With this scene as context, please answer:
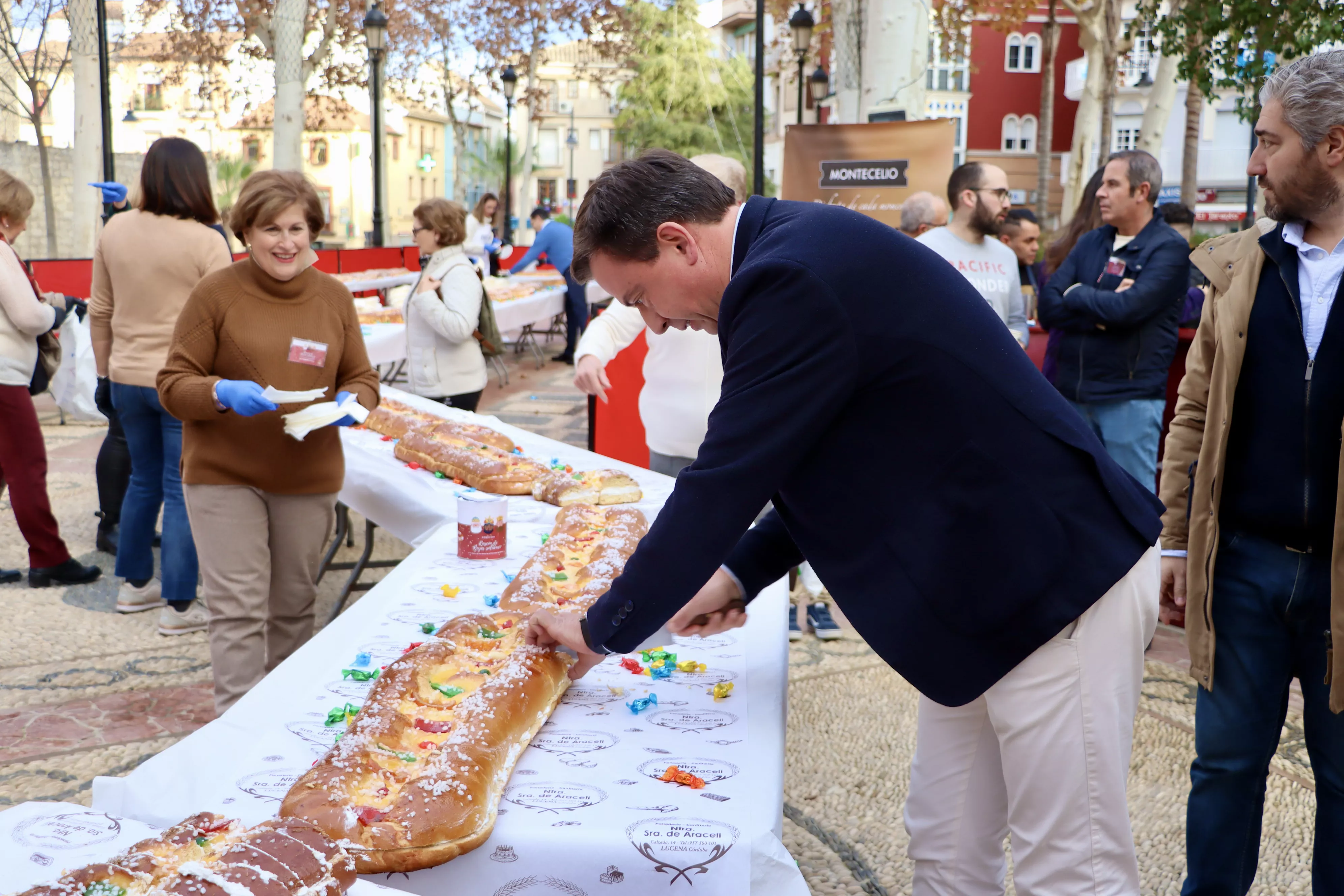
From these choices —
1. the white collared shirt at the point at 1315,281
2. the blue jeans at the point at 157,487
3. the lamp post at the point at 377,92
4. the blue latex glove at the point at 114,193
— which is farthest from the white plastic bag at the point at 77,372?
the lamp post at the point at 377,92

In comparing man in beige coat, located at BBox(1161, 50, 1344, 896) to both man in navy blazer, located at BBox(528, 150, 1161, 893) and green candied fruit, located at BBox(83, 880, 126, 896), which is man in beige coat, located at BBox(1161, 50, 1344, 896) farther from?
green candied fruit, located at BBox(83, 880, 126, 896)

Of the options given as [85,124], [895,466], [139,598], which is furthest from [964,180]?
[85,124]

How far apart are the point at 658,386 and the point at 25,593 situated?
3402 mm

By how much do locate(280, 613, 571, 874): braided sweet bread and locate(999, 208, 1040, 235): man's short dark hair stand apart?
15.8ft

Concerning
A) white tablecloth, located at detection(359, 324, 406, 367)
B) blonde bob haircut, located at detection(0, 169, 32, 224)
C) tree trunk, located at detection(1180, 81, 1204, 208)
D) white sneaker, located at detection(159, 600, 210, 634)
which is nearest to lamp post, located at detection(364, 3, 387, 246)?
white tablecloth, located at detection(359, 324, 406, 367)

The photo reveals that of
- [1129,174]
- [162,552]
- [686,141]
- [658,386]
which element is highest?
[686,141]

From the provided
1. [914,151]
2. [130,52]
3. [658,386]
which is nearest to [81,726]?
[658,386]

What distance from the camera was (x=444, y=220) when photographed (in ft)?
18.6

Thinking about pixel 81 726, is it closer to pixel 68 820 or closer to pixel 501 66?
pixel 68 820

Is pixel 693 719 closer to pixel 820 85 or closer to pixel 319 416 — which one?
pixel 319 416

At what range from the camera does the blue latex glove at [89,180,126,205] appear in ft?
19.1

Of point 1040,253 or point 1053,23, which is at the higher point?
point 1053,23

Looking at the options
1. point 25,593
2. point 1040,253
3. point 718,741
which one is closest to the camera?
point 718,741

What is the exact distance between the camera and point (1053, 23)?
29438 millimetres
